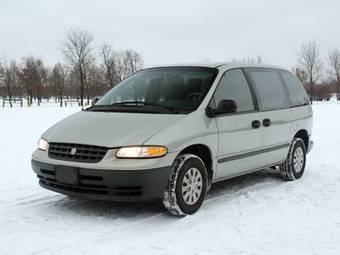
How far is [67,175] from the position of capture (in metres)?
4.41

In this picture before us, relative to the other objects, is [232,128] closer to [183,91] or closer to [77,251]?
[183,91]

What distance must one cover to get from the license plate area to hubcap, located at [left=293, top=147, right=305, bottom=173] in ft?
12.3

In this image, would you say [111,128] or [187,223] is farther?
[111,128]

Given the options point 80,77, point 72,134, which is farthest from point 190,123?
point 80,77

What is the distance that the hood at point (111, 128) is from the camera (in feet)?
14.3

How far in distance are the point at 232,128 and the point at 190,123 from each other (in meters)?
0.79

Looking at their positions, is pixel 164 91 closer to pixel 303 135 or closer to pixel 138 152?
pixel 138 152

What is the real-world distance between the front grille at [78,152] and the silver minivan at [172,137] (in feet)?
0.03

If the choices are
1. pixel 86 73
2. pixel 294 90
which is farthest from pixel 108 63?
pixel 294 90

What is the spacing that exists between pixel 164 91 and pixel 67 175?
1664 millimetres

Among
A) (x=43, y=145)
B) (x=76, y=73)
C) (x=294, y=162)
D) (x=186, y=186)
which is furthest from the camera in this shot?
(x=76, y=73)

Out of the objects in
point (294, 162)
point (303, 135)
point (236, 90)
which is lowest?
point (294, 162)

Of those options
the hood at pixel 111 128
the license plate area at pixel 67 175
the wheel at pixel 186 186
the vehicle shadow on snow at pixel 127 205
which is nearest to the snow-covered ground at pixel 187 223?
the vehicle shadow on snow at pixel 127 205

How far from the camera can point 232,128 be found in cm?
525
